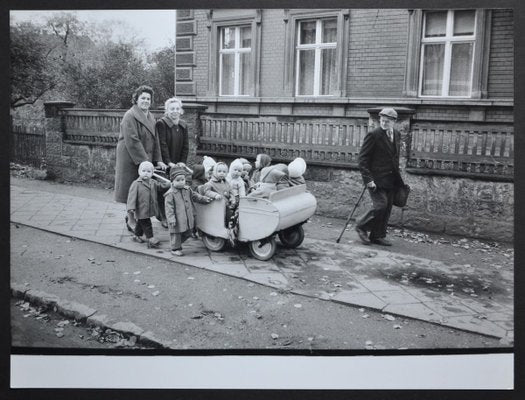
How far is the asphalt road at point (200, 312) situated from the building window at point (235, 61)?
63.7 inches

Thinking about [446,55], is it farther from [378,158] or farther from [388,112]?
[378,158]

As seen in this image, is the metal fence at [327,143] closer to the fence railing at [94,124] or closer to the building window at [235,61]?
the building window at [235,61]

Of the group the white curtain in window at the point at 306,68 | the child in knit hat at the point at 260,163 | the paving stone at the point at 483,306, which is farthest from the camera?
the white curtain in window at the point at 306,68

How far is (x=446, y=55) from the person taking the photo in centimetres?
398

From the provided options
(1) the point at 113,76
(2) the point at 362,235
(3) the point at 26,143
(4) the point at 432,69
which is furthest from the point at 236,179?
(4) the point at 432,69

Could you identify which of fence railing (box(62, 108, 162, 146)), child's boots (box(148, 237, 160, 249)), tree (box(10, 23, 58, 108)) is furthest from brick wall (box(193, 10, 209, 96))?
child's boots (box(148, 237, 160, 249))

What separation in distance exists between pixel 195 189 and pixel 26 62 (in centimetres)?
147

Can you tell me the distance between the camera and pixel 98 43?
121 inches

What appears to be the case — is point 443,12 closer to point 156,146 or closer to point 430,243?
point 430,243

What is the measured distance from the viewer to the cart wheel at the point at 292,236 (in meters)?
3.41

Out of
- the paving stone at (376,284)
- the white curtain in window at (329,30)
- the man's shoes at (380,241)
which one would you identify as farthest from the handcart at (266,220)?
the white curtain in window at (329,30)

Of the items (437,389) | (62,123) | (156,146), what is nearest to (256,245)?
(156,146)

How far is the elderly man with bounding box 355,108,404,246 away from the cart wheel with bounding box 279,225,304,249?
1.45 ft

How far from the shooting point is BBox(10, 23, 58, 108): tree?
306cm
